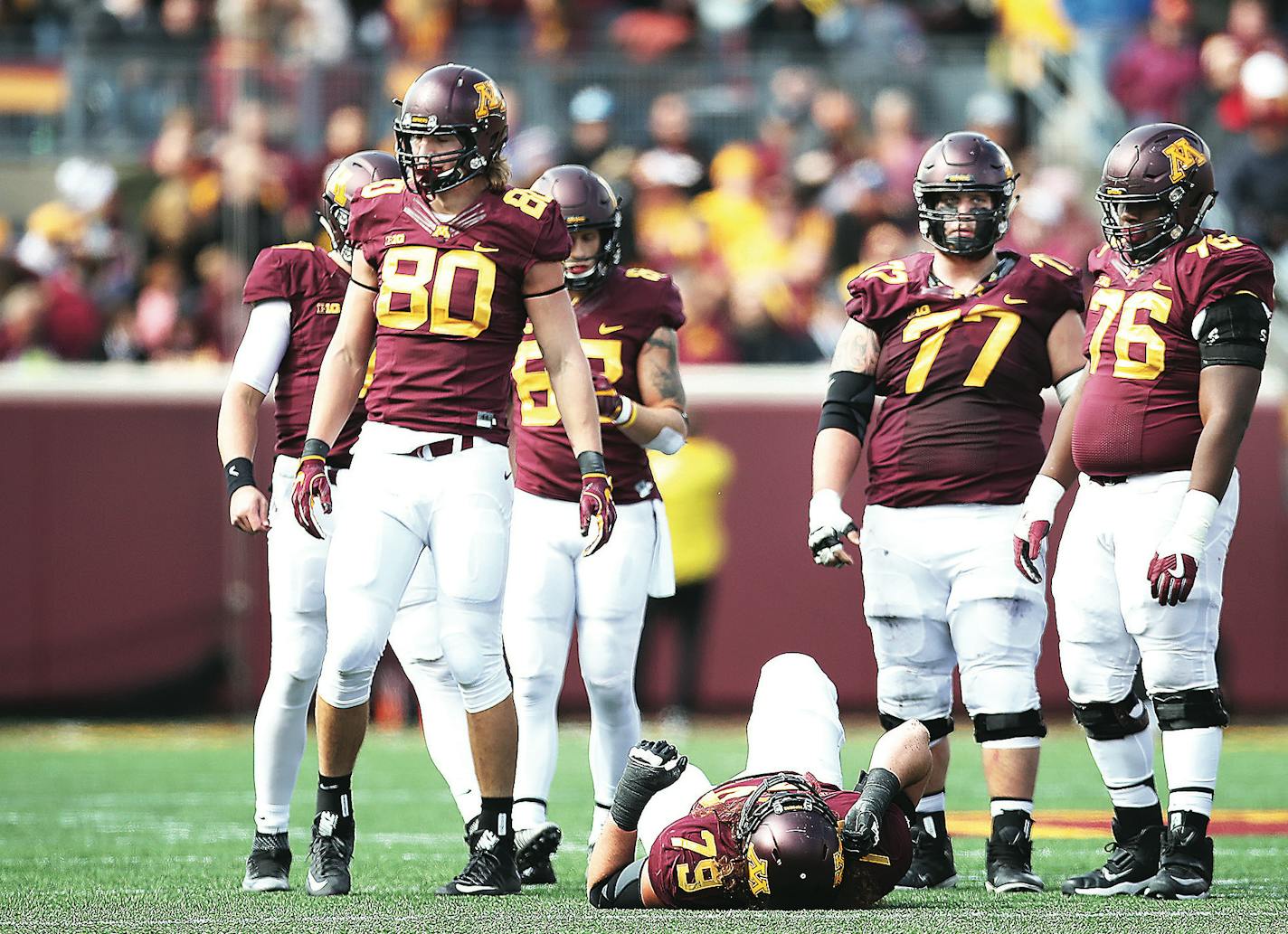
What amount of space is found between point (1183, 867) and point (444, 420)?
219cm

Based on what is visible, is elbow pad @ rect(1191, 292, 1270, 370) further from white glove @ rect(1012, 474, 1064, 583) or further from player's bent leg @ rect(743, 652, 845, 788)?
player's bent leg @ rect(743, 652, 845, 788)

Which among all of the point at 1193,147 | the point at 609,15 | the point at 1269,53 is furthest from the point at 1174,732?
the point at 609,15

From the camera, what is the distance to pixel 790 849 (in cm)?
459

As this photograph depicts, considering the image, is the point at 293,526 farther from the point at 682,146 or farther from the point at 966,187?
the point at 682,146

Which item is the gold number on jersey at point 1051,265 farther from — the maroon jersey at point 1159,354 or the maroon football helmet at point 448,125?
the maroon football helmet at point 448,125

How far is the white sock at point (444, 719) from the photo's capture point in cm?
590

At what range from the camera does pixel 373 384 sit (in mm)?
5371

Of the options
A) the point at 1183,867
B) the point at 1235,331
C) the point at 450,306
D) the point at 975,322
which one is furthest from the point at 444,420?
the point at 1183,867

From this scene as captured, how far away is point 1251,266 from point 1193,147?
41cm

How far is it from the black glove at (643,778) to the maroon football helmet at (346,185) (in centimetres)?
172

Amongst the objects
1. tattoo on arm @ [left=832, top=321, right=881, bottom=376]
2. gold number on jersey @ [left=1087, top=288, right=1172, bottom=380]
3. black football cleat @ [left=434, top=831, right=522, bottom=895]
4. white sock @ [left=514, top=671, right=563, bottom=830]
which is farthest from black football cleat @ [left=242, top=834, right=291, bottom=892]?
gold number on jersey @ [left=1087, top=288, right=1172, bottom=380]

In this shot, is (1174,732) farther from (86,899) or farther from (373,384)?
(86,899)

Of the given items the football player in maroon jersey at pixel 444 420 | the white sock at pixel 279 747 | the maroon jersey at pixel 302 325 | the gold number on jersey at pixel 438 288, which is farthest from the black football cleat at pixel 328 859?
the gold number on jersey at pixel 438 288

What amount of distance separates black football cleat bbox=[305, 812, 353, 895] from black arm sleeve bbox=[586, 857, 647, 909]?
74cm
